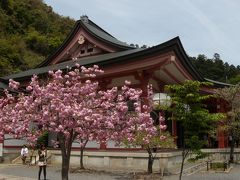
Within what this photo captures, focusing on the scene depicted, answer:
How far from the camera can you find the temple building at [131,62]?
2319cm

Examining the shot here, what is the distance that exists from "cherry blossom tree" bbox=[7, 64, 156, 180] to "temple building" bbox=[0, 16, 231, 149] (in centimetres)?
590

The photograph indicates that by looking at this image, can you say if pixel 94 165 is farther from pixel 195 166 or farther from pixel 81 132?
pixel 81 132

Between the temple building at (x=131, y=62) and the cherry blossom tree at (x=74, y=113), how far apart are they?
19.3ft

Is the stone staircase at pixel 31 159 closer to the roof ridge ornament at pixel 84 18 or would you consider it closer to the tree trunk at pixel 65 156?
the roof ridge ornament at pixel 84 18

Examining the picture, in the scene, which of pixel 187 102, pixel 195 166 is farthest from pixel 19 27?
pixel 187 102

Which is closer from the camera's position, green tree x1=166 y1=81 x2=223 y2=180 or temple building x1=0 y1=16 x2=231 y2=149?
green tree x1=166 y1=81 x2=223 y2=180

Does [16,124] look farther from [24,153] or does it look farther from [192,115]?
[24,153]

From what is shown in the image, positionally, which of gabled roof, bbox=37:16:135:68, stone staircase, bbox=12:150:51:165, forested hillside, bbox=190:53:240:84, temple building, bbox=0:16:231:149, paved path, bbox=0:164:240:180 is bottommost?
paved path, bbox=0:164:240:180

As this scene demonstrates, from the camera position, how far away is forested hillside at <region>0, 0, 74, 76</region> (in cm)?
6650

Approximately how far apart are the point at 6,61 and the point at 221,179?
5056cm

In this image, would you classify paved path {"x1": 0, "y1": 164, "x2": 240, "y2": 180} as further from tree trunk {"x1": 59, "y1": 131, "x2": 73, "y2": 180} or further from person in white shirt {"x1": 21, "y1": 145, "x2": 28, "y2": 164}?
tree trunk {"x1": 59, "y1": 131, "x2": 73, "y2": 180}

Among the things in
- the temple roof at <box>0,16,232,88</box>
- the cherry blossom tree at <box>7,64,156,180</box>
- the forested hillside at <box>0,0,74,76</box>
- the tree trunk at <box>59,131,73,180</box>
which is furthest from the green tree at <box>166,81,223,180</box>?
the forested hillside at <box>0,0,74,76</box>

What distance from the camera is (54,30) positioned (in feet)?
Result: 291

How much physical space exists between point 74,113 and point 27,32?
74610 millimetres
